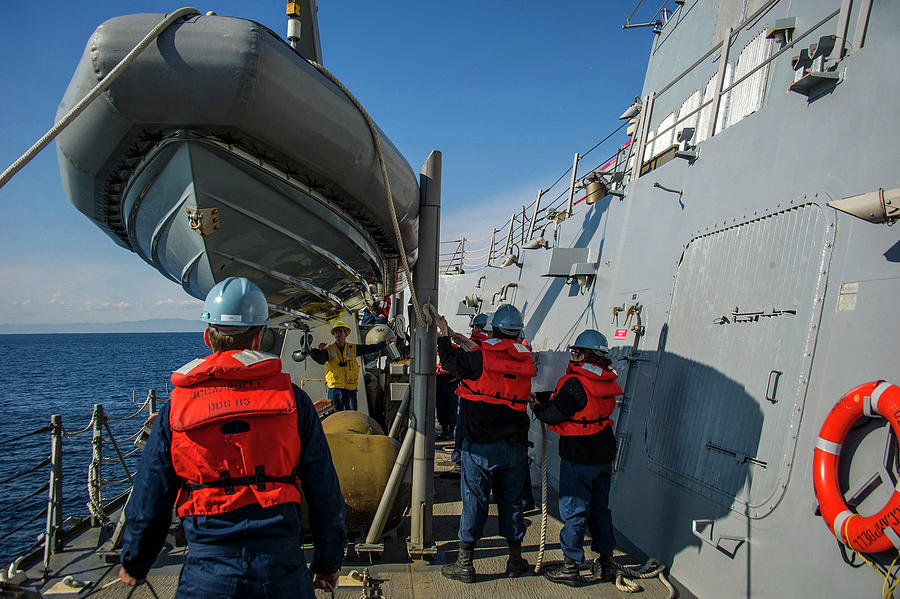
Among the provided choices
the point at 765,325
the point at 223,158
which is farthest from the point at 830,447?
the point at 223,158

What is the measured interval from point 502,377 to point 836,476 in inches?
65.6

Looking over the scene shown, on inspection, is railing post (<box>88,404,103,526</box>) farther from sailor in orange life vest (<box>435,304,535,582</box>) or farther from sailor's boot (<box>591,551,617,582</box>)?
sailor's boot (<box>591,551,617,582</box>)

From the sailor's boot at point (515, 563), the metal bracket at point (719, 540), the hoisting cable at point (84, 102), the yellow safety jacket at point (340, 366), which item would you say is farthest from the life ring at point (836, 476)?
the yellow safety jacket at point (340, 366)

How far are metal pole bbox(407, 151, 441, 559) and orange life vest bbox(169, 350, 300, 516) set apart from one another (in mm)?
1846

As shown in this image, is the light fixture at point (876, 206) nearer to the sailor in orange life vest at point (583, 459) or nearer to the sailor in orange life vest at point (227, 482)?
the sailor in orange life vest at point (583, 459)

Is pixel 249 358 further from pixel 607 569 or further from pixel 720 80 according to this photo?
pixel 720 80

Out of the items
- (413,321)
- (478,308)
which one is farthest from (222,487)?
(478,308)

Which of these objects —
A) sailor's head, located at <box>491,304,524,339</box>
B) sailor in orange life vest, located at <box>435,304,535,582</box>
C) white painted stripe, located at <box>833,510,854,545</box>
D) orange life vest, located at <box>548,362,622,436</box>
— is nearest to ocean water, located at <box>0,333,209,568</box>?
sailor in orange life vest, located at <box>435,304,535,582</box>

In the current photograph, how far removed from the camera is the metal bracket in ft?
8.52

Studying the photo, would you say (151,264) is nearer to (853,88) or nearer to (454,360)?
(454,360)

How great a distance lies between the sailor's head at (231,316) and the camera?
5.94 feet

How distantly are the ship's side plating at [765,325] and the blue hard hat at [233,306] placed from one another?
2440 mm

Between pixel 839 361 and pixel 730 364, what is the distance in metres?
0.67

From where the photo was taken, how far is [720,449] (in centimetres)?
285
